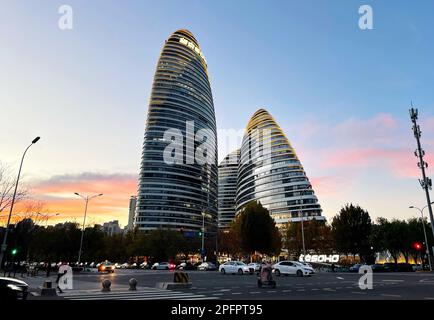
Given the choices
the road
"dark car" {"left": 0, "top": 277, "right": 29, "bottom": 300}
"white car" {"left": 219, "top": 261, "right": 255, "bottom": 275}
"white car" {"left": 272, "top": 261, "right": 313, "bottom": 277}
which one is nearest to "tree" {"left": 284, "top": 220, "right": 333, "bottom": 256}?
"white car" {"left": 219, "top": 261, "right": 255, "bottom": 275}

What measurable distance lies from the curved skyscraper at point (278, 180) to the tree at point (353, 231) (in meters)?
70.7

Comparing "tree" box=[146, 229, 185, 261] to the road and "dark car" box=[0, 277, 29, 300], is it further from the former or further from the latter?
"dark car" box=[0, 277, 29, 300]

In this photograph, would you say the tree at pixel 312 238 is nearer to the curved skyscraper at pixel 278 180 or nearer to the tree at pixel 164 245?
the tree at pixel 164 245

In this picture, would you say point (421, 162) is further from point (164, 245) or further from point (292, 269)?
point (164, 245)

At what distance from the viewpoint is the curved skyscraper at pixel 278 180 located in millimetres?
153750

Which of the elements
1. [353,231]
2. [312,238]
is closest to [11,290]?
[353,231]

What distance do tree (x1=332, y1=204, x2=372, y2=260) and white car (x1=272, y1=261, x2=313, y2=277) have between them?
37.3m

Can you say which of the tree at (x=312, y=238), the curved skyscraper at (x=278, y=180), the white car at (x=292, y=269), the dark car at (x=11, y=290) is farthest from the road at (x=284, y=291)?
the curved skyscraper at (x=278, y=180)

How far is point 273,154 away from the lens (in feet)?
581

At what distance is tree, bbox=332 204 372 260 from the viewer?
67500mm

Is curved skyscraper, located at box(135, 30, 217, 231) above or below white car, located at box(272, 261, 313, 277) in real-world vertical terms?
above
